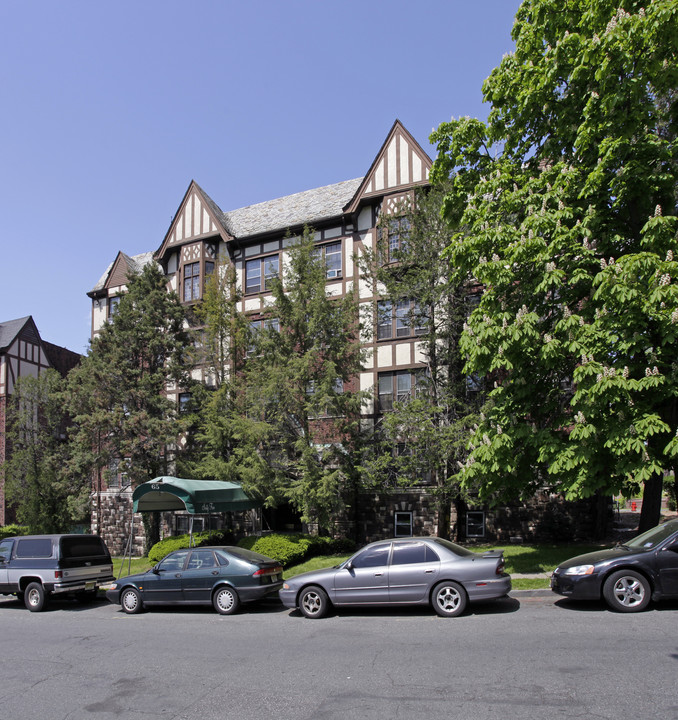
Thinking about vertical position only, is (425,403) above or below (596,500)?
above

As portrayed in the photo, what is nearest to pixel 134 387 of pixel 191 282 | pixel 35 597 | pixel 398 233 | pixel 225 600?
pixel 191 282

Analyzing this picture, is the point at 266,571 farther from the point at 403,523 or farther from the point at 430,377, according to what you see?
the point at 403,523

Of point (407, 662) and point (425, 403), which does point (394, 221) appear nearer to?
point (425, 403)

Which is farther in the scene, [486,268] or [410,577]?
[486,268]

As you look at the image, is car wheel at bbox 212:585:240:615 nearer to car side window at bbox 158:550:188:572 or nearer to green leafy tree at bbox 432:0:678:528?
car side window at bbox 158:550:188:572

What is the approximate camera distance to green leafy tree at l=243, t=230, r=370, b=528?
19172 millimetres

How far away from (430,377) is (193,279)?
13.9 metres

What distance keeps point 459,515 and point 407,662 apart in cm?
1401

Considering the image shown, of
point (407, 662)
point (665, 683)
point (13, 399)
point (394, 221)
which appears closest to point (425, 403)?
point (394, 221)

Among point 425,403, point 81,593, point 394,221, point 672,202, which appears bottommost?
point 81,593

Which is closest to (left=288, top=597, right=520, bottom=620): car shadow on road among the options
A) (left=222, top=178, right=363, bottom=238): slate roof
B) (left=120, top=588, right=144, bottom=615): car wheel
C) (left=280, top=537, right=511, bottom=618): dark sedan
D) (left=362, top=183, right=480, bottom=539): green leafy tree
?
(left=280, top=537, right=511, bottom=618): dark sedan

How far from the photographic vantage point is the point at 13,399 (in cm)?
3075

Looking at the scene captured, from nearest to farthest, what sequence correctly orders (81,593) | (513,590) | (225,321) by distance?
(513,590), (81,593), (225,321)

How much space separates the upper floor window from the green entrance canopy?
37.2 ft
